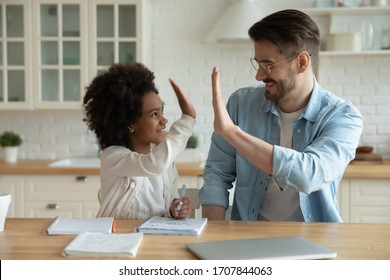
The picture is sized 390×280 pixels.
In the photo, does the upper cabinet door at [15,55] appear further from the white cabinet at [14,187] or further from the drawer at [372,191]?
the drawer at [372,191]

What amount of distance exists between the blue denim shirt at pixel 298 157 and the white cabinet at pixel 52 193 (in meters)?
1.68

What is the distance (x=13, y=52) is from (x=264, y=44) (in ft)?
8.48

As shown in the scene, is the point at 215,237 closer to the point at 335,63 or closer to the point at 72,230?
the point at 72,230

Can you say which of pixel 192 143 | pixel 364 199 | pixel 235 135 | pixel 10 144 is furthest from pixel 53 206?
pixel 235 135

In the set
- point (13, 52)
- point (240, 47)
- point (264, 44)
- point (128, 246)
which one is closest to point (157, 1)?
point (240, 47)

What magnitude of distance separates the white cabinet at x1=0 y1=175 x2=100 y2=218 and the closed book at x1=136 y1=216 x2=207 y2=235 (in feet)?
6.88

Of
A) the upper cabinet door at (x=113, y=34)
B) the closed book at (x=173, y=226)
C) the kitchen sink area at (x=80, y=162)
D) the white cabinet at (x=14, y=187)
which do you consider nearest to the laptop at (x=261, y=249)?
the closed book at (x=173, y=226)

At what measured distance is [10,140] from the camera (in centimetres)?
442

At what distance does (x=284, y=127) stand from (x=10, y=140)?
2655 mm

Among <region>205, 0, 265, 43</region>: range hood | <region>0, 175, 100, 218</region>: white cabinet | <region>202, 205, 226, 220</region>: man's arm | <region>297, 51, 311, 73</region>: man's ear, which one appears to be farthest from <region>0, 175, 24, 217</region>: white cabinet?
<region>297, 51, 311, 73</region>: man's ear

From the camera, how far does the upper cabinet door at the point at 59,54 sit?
427 cm

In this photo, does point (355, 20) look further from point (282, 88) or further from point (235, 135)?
point (235, 135)

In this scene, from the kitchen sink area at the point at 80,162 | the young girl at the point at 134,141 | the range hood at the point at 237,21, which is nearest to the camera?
the young girl at the point at 134,141

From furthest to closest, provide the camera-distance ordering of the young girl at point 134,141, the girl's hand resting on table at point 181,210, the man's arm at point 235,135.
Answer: the young girl at point 134,141
the girl's hand resting on table at point 181,210
the man's arm at point 235,135
